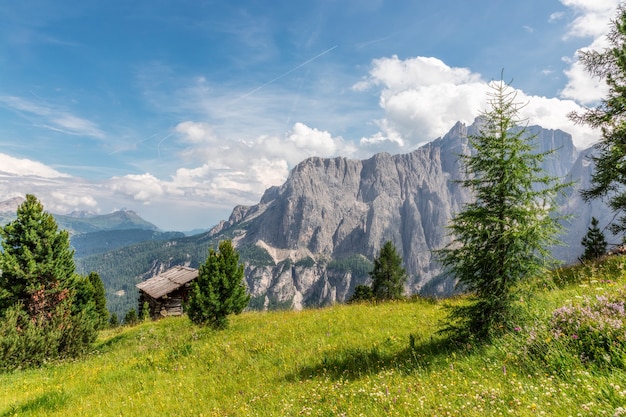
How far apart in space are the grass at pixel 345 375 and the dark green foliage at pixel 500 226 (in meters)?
0.51

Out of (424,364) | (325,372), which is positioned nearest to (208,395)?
(325,372)

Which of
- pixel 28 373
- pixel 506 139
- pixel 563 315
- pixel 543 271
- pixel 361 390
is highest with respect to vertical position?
pixel 506 139

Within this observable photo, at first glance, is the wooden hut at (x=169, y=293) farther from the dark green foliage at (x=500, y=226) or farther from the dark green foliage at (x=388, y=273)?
the dark green foliage at (x=500, y=226)

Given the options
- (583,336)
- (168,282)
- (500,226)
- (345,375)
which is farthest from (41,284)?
(583,336)

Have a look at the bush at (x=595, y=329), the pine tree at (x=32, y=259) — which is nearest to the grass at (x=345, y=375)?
the bush at (x=595, y=329)

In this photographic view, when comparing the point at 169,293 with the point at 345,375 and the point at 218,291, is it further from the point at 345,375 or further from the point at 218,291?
the point at 345,375

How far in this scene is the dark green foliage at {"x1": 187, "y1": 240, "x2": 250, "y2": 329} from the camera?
17875 millimetres

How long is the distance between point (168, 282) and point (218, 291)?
2668cm

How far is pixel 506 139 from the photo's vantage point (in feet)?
24.3

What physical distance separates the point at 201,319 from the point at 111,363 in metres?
5.21

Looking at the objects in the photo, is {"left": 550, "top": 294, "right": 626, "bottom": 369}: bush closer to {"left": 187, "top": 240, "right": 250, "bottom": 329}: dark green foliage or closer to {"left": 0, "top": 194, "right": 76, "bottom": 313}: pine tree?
{"left": 187, "top": 240, "right": 250, "bottom": 329}: dark green foliage

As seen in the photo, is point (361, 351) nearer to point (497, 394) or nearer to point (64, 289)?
point (497, 394)

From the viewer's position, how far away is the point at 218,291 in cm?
1853

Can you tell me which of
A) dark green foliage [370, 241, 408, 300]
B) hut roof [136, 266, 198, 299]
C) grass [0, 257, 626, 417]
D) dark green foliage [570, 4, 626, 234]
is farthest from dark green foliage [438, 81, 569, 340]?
dark green foliage [370, 241, 408, 300]
